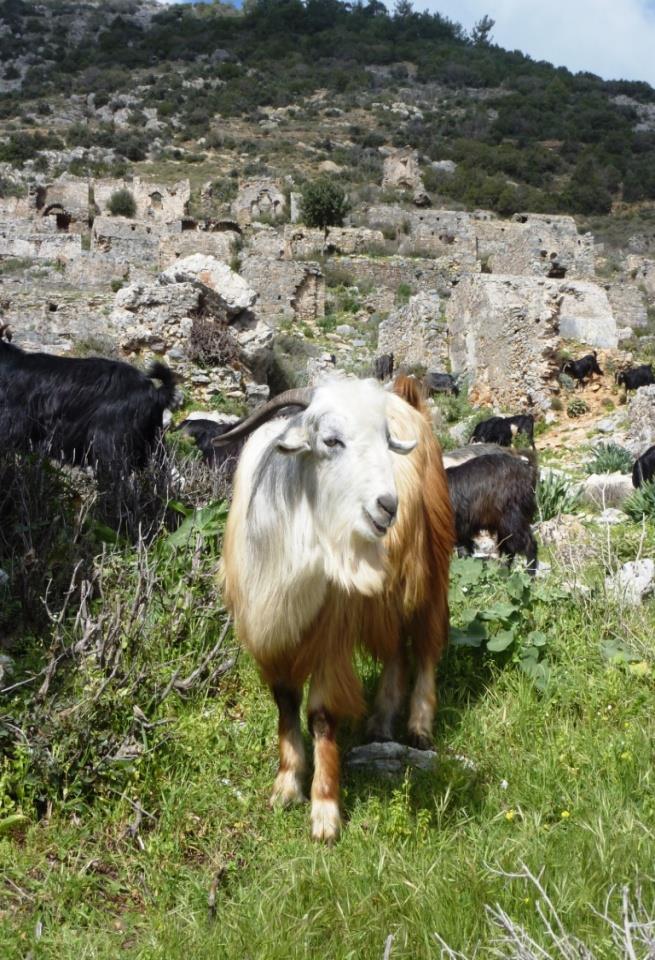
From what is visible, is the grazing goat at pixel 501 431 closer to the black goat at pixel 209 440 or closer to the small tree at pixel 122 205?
the black goat at pixel 209 440

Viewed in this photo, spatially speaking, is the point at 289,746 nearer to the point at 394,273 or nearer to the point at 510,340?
the point at 510,340

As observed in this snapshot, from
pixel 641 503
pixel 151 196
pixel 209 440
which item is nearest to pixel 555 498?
pixel 641 503

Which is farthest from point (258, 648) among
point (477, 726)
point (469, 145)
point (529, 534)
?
point (469, 145)

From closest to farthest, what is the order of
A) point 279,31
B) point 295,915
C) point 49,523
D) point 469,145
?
point 295,915
point 49,523
point 469,145
point 279,31

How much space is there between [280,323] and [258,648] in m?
21.1

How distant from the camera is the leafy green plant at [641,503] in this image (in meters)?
8.66

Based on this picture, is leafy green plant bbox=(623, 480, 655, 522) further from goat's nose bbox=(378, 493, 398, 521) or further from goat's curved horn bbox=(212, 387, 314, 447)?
goat's nose bbox=(378, 493, 398, 521)

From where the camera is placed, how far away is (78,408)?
20.0 feet

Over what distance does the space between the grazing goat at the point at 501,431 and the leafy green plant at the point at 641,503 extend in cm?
388

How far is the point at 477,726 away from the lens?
3.90 metres

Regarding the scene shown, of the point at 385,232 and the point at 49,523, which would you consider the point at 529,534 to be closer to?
the point at 49,523

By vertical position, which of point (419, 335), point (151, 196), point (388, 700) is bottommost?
point (388, 700)

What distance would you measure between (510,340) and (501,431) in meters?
4.91

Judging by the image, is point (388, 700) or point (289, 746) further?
point (388, 700)
